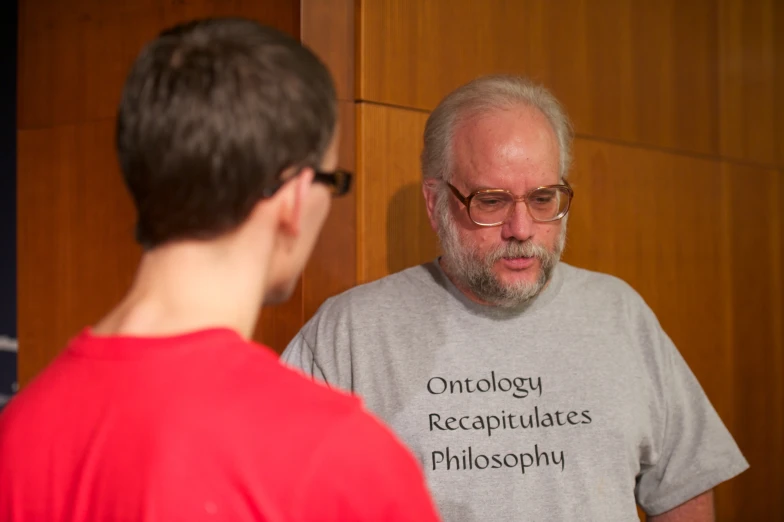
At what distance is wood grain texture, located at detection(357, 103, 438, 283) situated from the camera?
2094 mm

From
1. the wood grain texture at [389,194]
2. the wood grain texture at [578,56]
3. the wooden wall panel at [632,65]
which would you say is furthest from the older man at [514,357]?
the wooden wall panel at [632,65]

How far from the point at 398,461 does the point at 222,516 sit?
0.16 meters

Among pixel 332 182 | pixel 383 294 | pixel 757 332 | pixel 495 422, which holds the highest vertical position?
pixel 332 182

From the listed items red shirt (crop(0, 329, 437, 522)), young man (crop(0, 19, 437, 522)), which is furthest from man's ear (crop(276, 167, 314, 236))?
red shirt (crop(0, 329, 437, 522))

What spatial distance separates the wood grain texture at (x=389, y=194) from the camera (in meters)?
2.09

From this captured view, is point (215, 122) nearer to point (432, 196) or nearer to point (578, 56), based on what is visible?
point (432, 196)

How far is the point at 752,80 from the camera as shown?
10.7 feet

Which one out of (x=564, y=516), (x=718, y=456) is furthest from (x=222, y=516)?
(x=718, y=456)


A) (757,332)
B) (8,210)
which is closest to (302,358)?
(8,210)

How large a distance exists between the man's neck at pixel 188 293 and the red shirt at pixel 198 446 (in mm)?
25

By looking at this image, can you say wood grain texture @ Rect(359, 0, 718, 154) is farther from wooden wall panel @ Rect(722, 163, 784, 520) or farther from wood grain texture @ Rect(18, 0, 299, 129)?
wood grain texture @ Rect(18, 0, 299, 129)

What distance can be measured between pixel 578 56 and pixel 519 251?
1026 mm

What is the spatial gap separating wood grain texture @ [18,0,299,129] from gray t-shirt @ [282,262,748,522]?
0.89 meters

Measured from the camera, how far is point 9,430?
0.84 meters
